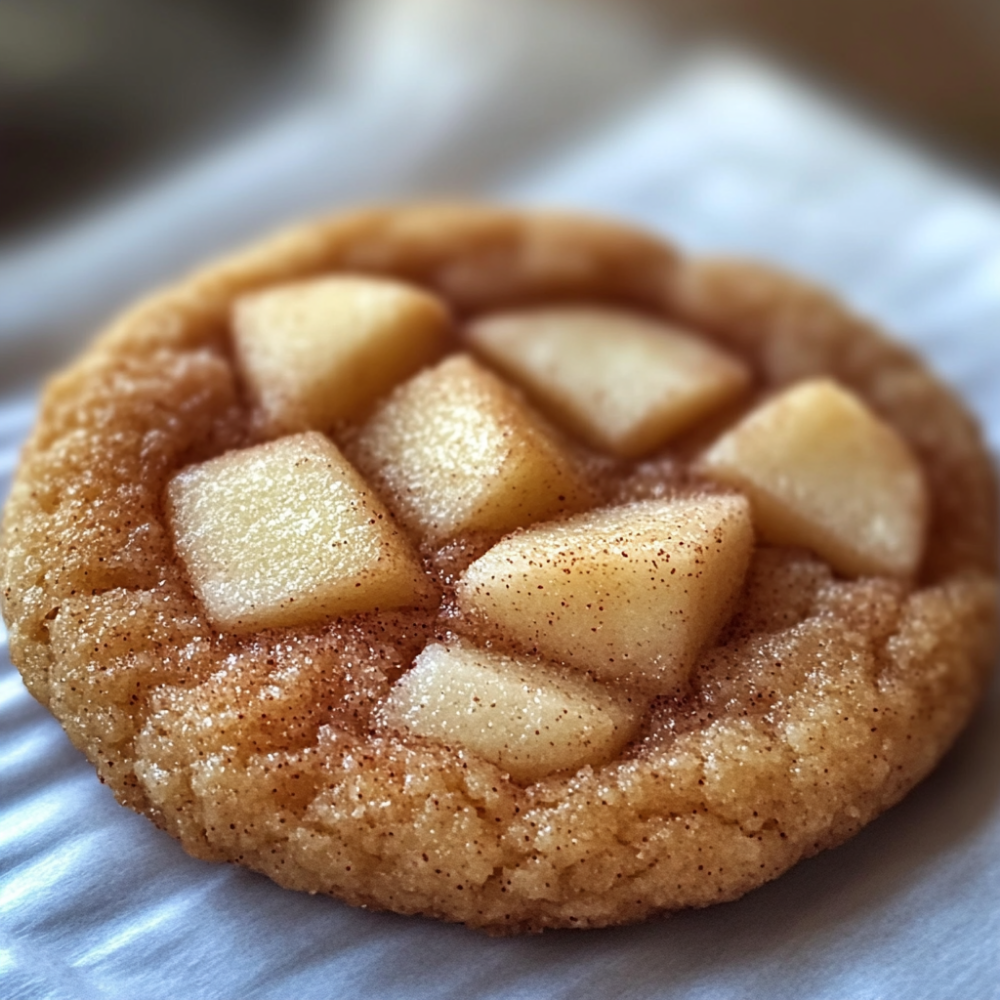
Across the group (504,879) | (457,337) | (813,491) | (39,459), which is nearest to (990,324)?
(813,491)

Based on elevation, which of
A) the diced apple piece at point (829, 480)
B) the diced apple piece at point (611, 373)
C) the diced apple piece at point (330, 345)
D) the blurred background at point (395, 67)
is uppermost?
the blurred background at point (395, 67)

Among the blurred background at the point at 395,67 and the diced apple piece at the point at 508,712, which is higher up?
the blurred background at the point at 395,67

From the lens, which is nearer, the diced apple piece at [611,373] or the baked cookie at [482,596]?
the baked cookie at [482,596]

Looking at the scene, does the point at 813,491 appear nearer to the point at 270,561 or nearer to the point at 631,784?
the point at 631,784

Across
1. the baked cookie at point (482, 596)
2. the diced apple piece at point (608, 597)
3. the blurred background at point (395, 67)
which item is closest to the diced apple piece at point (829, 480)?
the baked cookie at point (482, 596)

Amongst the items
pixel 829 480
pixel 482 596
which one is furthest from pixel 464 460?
pixel 829 480

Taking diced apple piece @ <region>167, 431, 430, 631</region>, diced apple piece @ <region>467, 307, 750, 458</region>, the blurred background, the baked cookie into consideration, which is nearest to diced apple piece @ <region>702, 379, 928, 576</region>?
the baked cookie

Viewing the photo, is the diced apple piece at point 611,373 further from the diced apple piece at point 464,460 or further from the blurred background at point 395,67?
the blurred background at point 395,67
